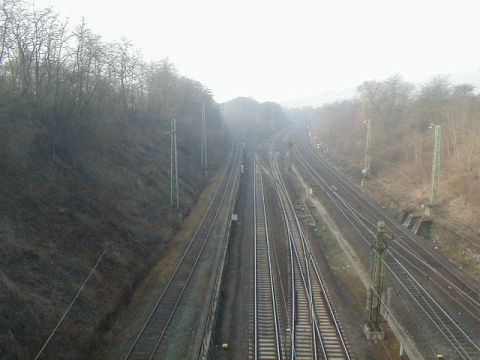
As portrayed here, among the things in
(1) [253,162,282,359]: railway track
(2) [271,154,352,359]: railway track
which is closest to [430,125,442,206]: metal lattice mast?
(2) [271,154,352,359]: railway track

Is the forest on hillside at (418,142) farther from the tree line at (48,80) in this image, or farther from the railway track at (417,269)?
the tree line at (48,80)

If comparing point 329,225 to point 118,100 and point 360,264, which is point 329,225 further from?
point 118,100

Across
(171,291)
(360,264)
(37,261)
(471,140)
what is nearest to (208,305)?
(171,291)

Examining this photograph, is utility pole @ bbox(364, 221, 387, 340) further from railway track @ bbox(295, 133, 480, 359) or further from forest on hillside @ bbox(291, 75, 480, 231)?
forest on hillside @ bbox(291, 75, 480, 231)

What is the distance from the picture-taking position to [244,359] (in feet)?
49.1

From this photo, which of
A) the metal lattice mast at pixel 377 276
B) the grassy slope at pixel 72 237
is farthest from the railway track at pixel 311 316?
the grassy slope at pixel 72 237

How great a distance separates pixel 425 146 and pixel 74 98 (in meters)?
33.9

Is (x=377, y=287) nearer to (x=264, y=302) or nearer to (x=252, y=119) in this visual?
(x=264, y=302)

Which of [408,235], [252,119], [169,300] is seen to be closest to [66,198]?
[169,300]

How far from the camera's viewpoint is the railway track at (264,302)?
15670 millimetres

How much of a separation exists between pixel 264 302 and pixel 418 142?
30840 mm

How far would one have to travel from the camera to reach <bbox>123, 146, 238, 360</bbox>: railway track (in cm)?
1496

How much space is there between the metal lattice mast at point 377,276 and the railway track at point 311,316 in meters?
1.38

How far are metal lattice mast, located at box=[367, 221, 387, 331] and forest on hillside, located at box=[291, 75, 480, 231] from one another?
14203 mm
